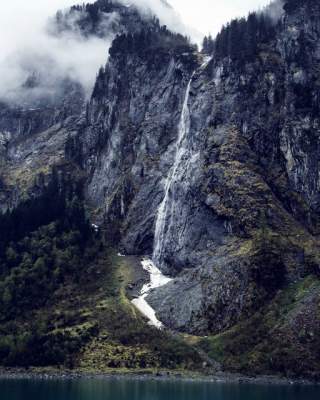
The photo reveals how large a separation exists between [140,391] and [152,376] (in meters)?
27.5

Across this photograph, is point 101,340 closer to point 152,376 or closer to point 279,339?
point 152,376

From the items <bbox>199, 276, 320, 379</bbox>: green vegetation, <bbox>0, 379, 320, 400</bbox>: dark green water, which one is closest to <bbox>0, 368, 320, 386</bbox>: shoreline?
<bbox>199, 276, 320, 379</bbox>: green vegetation

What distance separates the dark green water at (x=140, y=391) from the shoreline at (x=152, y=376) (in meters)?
5.81

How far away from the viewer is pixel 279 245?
194125 millimetres

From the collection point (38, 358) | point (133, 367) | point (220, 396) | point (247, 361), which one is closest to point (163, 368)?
point (133, 367)

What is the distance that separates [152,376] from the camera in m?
163

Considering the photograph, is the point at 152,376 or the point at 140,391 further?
the point at 152,376

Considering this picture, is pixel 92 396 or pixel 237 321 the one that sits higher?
pixel 237 321

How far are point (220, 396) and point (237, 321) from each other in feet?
175

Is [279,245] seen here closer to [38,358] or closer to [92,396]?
[38,358]

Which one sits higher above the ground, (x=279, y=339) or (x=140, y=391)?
(x=279, y=339)

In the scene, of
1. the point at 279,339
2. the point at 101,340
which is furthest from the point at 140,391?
the point at 101,340

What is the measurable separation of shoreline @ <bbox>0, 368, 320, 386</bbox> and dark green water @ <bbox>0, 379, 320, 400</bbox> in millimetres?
5808

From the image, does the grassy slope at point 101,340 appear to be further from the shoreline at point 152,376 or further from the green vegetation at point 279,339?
the green vegetation at point 279,339
